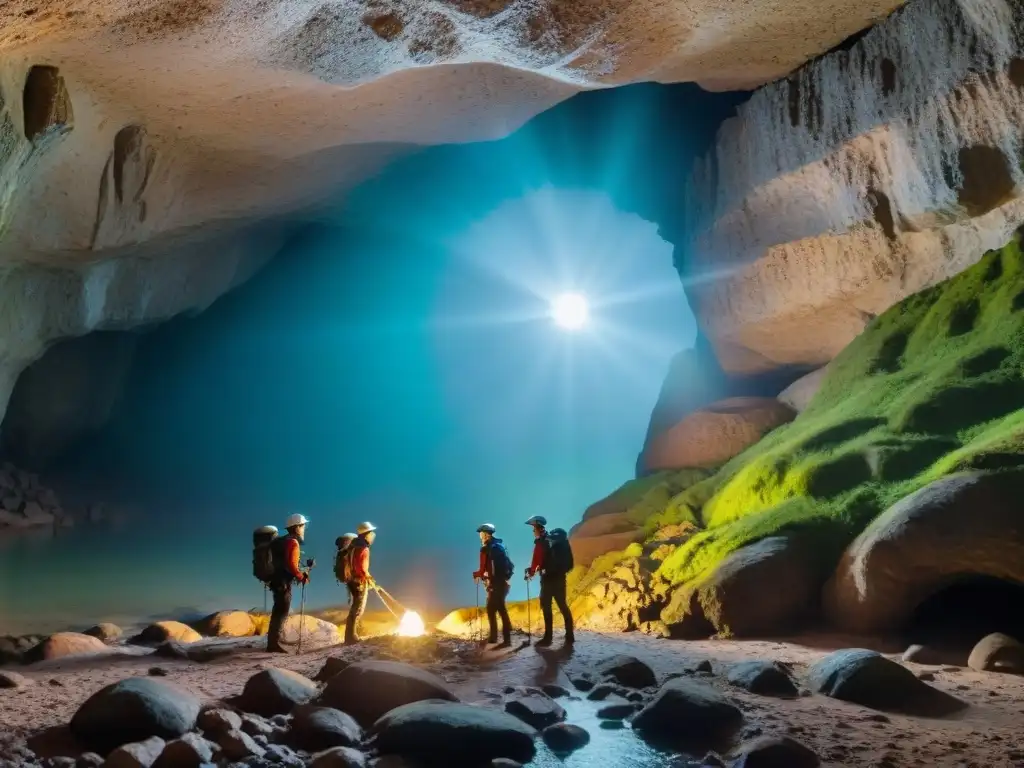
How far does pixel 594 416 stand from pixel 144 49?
8015 cm

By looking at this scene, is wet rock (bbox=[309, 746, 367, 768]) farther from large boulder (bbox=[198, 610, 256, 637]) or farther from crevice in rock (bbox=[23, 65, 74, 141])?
large boulder (bbox=[198, 610, 256, 637])

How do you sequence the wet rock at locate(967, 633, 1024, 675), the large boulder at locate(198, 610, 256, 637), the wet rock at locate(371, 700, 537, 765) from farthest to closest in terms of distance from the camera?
1. the large boulder at locate(198, 610, 256, 637)
2. the wet rock at locate(967, 633, 1024, 675)
3. the wet rock at locate(371, 700, 537, 765)

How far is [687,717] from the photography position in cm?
649

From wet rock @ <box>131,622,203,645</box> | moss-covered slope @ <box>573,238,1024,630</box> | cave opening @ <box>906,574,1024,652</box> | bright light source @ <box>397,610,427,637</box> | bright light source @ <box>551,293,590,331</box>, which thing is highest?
bright light source @ <box>551,293,590,331</box>

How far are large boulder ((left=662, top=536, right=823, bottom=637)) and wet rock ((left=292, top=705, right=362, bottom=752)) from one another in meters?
6.53

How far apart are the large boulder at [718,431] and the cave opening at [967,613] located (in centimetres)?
898

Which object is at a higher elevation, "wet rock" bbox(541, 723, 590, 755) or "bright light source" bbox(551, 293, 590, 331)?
"bright light source" bbox(551, 293, 590, 331)

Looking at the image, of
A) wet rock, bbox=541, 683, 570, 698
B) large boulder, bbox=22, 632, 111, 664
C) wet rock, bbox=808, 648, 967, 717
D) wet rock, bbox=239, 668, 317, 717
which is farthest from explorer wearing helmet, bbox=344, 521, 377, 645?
wet rock, bbox=808, 648, 967, 717

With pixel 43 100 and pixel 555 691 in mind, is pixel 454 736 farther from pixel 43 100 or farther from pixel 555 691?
pixel 43 100

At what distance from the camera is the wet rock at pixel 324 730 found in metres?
6.11

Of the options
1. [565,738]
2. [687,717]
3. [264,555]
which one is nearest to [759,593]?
[687,717]

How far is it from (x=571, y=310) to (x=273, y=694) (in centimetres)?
6014

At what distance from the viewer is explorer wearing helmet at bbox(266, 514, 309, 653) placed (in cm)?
1058

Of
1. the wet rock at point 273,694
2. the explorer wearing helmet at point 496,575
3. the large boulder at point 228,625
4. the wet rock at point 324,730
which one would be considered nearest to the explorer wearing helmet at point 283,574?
the explorer wearing helmet at point 496,575
